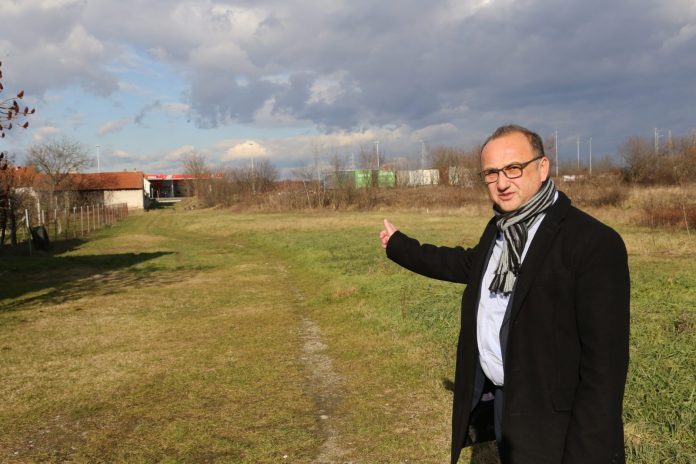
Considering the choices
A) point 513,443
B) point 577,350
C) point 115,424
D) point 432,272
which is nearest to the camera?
point 577,350

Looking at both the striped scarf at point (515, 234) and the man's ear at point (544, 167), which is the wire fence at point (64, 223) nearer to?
the striped scarf at point (515, 234)

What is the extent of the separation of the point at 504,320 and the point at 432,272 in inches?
34.2

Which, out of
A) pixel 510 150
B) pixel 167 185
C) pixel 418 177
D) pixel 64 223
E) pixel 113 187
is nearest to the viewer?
pixel 510 150

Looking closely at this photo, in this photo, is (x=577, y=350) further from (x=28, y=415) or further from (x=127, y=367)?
(x=127, y=367)

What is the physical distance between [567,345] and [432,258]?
1.09 meters

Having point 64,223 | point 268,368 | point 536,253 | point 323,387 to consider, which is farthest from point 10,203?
point 536,253

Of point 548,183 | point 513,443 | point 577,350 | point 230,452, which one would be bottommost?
point 230,452

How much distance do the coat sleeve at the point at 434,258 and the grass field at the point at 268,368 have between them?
7.20ft

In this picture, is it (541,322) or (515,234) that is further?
(515,234)

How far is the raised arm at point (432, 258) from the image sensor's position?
2.92 meters

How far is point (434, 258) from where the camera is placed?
3.02 meters

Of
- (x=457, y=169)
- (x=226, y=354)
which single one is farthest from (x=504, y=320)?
(x=457, y=169)

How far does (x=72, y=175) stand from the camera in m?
58.9

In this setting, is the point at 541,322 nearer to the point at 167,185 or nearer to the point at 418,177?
the point at 418,177
